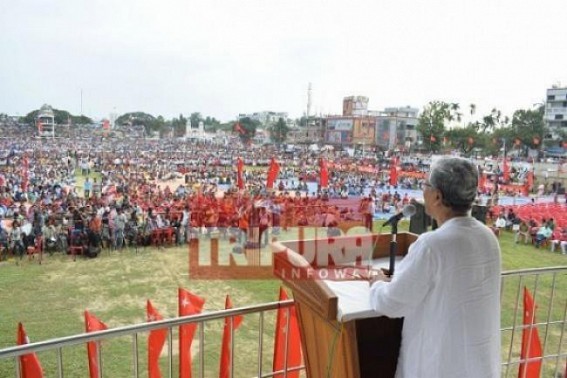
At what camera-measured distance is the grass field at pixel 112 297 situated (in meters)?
5.95

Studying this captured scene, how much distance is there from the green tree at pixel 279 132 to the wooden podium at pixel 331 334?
72091 mm

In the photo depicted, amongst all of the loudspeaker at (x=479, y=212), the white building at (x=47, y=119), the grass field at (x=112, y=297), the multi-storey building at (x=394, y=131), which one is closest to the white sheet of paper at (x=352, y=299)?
the loudspeaker at (x=479, y=212)

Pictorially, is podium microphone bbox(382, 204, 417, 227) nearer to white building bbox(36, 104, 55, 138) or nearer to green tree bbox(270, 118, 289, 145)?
green tree bbox(270, 118, 289, 145)

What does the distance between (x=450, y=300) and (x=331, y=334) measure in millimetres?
392

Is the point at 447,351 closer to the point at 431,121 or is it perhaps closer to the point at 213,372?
the point at 213,372

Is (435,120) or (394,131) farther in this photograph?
(394,131)

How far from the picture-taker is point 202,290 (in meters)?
8.96

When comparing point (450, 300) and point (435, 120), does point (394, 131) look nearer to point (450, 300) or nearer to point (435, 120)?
point (435, 120)

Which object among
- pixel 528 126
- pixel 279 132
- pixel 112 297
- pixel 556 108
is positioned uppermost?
pixel 556 108

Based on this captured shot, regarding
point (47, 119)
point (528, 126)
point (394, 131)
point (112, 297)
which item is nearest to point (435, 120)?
point (528, 126)

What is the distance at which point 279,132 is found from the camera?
247 ft

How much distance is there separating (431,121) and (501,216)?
3502cm

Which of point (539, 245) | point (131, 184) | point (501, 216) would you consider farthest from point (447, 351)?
point (131, 184)

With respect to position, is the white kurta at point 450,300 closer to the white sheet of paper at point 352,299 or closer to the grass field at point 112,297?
the white sheet of paper at point 352,299
